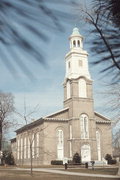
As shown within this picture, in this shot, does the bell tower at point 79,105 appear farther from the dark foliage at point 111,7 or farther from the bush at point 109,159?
the dark foliage at point 111,7

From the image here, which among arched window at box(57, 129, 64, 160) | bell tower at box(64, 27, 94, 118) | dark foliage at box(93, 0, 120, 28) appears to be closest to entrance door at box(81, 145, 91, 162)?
arched window at box(57, 129, 64, 160)

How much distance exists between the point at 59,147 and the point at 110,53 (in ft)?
159

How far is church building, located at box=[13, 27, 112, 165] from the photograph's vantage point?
160ft

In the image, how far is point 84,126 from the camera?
50.6m

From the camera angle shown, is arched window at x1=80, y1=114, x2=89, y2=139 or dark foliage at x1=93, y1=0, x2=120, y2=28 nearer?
dark foliage at x1=93, y1=0, x2=120, y2=28

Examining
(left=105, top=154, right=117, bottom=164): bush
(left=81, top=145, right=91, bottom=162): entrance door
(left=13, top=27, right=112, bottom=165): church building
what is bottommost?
(left=105, top=154, right=117, bottom=164): bush

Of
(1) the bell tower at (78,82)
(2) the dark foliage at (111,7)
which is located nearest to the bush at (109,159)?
(1) the bell tower at (78,82)

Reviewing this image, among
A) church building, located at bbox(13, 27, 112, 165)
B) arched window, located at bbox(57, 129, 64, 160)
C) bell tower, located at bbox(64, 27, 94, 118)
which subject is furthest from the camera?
bell tower, located at bbox(64, 27, 94, 118)

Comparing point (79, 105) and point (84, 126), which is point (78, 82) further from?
point (84, 126)

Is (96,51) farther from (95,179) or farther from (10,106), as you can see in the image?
(95,179)

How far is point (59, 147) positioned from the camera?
164ft

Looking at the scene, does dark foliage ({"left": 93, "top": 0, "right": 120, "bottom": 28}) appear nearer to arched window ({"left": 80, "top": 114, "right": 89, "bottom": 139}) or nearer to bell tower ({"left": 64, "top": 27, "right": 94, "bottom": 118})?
arched window ({"left": 80, "top": 114, "right": 89, "bottom": 139})

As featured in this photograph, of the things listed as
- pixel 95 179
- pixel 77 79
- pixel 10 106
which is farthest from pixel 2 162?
pixel 10 106

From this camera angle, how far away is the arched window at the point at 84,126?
49.6 meters
